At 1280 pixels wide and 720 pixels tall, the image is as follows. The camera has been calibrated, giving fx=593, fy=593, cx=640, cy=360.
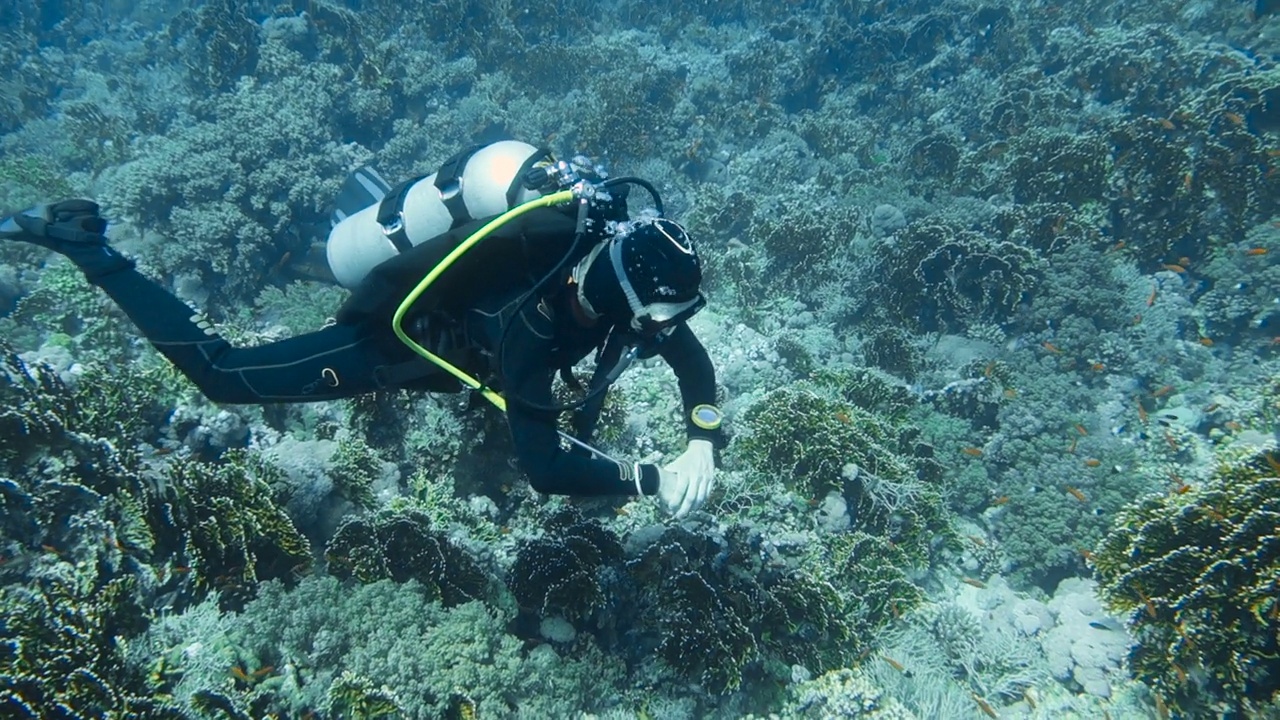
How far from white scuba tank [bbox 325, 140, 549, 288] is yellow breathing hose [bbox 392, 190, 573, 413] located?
40 centimetres

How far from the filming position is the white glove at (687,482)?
124 inches

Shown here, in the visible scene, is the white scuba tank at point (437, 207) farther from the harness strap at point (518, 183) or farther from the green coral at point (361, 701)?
the green coral at point (361, 701)

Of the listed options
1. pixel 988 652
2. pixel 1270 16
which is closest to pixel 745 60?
pixel 1270 16

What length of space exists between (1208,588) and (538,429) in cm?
453

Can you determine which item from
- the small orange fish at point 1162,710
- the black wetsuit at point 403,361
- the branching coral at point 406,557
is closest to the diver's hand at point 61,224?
the black wetsuit at point 403,361

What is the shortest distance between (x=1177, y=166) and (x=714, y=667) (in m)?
9.24

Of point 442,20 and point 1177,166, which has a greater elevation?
point 442,20

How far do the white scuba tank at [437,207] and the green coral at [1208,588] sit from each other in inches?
200

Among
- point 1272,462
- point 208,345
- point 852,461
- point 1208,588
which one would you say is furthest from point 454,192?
point 1272,462

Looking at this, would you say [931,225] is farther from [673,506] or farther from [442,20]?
[442,20]

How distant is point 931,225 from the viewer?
8.09 meters

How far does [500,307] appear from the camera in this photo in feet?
10.2

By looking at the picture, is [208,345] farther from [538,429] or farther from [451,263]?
[538,429]

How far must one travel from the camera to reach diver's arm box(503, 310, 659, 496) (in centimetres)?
289
